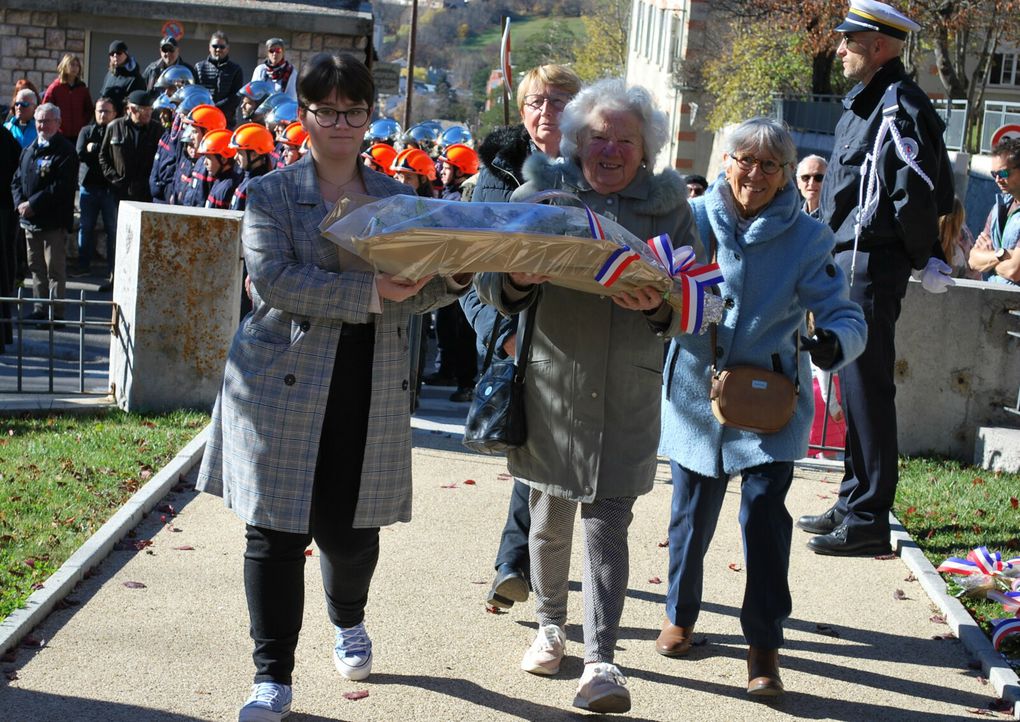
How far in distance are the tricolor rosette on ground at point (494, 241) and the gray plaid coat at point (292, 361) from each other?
0.17 m

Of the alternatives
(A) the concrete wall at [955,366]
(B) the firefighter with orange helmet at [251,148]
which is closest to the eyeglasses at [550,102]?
(A) the concrete wall at [955,366]

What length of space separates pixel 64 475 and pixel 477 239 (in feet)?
12.9

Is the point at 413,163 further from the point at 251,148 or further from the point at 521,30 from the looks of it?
the point at 521,30

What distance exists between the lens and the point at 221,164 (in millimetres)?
11977

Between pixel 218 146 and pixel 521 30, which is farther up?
pixel 521 30

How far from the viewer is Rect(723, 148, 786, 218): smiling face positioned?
485 centimetres

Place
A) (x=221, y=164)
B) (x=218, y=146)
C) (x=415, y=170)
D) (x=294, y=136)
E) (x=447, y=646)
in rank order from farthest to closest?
(x=294, y=136) < (x=415, y=170) < (x=221, y=164) < (x=218, y=146) < (x=447, y=646)

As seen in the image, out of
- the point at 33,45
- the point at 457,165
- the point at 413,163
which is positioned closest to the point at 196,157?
the point at 413,163

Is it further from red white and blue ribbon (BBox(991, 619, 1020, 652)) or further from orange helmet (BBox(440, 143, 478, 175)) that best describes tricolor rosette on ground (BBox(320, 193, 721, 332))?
orange helmet (BBox(440, 143, 478, 175))

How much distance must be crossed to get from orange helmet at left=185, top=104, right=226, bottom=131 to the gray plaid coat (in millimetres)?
8822

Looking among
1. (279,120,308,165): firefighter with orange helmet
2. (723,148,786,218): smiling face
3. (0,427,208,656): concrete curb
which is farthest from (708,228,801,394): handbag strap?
(279,120,308,165): firefighter with orange helmet

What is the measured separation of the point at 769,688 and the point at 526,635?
984 millimetres

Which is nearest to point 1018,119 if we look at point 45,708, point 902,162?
point 902,162

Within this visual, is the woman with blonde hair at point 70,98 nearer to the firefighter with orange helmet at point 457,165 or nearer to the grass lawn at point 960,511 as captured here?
the firefighter with orange helmet at point 457,165
